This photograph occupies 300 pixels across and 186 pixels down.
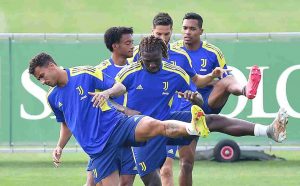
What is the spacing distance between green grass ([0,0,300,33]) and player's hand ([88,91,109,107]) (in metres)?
17.3

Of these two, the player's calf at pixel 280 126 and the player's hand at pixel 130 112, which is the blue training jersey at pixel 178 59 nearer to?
the player's hand at pixel 130 112

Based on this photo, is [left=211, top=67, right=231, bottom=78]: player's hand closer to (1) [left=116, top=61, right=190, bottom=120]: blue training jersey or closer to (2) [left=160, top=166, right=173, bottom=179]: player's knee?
(1) [left=116, top=61, right=190, bottom=120]: blue training jersey

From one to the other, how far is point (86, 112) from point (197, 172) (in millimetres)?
6155

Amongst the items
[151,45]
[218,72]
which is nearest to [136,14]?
[218,72]

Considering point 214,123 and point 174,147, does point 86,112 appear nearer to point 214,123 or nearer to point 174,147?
point 214,123

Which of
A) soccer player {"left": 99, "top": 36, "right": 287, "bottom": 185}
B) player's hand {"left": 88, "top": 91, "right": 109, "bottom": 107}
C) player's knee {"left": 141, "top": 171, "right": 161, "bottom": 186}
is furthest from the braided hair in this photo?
player's knee {"left": 141, "top": 171, "right": 161, "bottom": 186}

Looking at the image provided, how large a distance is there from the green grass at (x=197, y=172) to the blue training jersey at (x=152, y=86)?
13.4 feet

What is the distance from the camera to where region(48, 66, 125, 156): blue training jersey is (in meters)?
12.9

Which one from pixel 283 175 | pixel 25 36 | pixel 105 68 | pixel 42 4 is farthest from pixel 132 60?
pixel 42 4

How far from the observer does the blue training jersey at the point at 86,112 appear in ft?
42.3

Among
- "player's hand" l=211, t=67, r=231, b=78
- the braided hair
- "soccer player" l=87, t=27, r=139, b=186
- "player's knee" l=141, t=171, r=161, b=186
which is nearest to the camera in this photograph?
the braided hair

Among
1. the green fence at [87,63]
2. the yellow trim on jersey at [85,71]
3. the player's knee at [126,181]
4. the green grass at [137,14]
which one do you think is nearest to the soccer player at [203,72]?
the player's knee at [126,181]

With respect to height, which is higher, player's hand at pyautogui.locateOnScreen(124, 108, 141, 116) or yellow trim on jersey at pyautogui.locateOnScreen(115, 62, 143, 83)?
yellow trim on jersey at pyautogui.locateOnScreen(115, 62, 143, 83)

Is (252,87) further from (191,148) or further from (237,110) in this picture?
(237,110)
